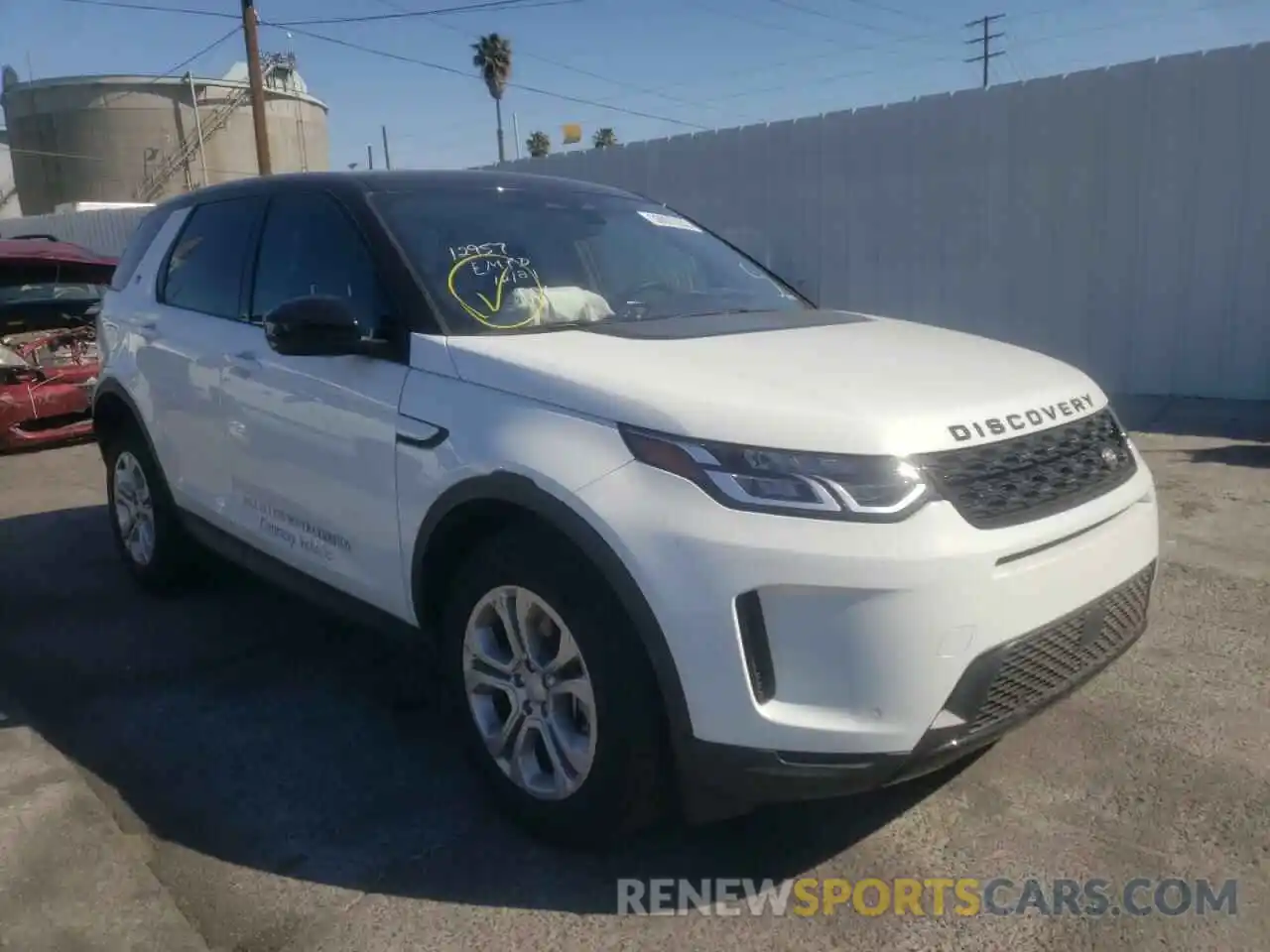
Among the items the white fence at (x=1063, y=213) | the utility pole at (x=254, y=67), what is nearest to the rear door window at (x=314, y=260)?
the white fence at (x=1063, y=213)

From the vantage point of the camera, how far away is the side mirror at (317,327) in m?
3.14

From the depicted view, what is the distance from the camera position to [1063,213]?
9477 millimetres

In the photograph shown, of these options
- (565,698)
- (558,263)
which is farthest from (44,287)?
(565,698)

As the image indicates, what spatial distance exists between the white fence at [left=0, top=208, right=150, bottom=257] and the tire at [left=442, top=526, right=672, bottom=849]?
21.0 meters

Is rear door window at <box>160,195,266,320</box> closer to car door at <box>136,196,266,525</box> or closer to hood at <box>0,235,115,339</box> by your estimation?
car door at <box>136,196,266,525</box>

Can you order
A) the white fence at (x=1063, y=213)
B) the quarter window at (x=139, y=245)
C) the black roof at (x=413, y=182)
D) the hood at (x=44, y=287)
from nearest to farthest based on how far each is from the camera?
the black roof at (x=413, y=182) → the quarter window at (x=139, y=245) → the white fence at (x=1063, y=213) → the hood at (x=44, y=287)

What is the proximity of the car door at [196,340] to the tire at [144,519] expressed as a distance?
0.61 feet

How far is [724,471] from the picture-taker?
2438 mm

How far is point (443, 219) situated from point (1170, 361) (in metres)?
7.47

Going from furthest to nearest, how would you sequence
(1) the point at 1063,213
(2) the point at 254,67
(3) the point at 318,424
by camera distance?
(2) the point at 254,67
(1) the point at 1063,213
(3) the point at 318,424

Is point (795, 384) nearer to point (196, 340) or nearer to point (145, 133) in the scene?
point (196, 340)

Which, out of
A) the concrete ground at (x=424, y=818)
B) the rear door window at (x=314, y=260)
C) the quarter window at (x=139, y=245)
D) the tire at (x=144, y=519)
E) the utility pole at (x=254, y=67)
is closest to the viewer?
the concrete ground at (x=424, y=818)

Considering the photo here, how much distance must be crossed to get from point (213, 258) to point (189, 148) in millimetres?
46189

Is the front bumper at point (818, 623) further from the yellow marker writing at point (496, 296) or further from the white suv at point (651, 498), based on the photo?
the yellow marker writing at point (496, 296)
